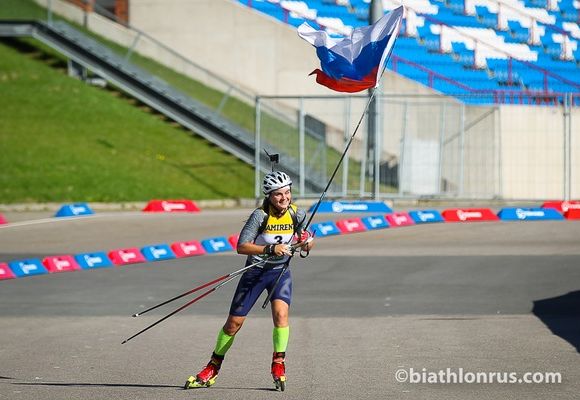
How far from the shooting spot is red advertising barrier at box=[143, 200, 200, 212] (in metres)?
27.8

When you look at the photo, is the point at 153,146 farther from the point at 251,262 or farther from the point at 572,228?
the point at 251,262

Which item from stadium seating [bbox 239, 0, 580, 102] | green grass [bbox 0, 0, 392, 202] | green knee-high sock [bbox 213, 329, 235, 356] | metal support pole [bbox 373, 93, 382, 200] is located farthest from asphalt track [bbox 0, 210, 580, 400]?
stadium seating [bbox 239, 0, 580, 102]

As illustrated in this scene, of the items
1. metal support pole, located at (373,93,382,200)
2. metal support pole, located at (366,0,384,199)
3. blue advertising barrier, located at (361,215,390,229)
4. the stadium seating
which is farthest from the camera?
the stadium seating

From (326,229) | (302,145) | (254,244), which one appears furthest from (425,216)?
(254,244)

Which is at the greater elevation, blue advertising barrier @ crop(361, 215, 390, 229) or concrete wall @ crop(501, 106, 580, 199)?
concrete wall @ crop(501, 106, 580, 199)

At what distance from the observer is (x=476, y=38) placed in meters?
38.9

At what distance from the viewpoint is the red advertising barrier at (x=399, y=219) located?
79.9ft

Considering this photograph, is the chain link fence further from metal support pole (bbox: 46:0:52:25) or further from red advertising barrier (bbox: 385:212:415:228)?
metal support pole (bbox: 46:0:52:25)

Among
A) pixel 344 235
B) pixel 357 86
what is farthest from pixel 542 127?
pixel 357 86

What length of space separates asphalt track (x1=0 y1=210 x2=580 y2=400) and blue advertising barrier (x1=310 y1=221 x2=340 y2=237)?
335mm

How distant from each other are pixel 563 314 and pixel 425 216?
33.3 ft

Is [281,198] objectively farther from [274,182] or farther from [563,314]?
[563,314]

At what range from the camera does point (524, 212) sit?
83.7 ft

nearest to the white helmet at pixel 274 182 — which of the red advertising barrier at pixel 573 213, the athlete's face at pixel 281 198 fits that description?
the athlete's face at pixel 281 198
